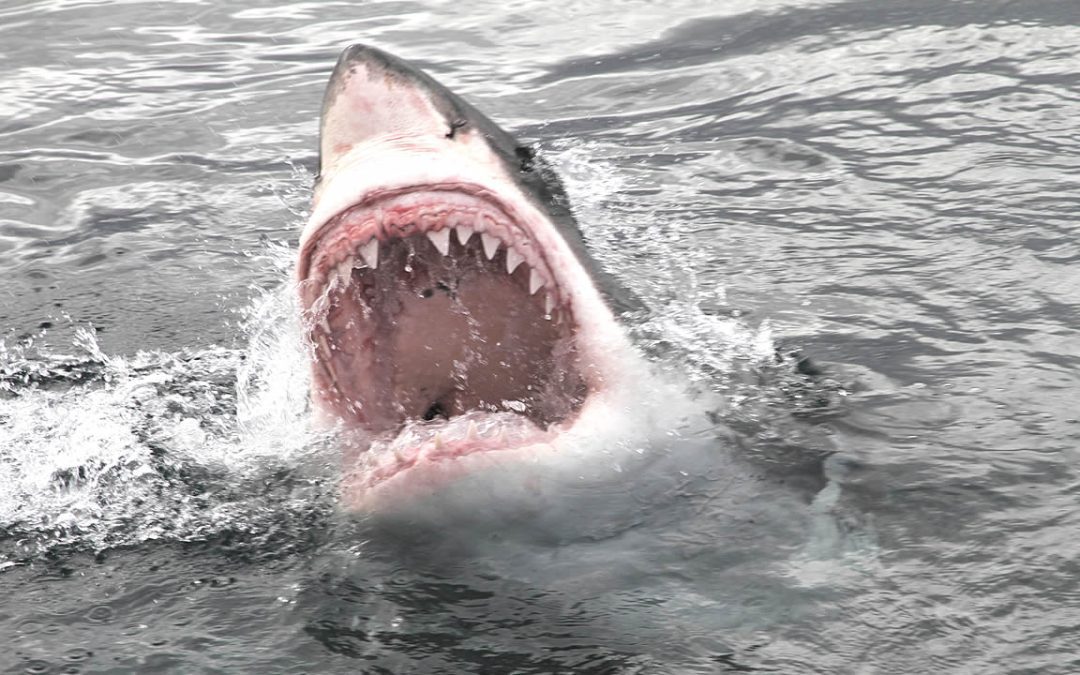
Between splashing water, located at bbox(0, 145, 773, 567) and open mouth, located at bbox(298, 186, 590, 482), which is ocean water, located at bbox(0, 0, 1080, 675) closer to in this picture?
splashing water, located at bbox(0, 145, 773, 567)

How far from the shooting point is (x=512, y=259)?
10.4ft

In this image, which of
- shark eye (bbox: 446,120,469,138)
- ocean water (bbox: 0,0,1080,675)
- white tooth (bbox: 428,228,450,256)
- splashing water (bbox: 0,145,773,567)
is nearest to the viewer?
ocean water (bbox: 0,0,1080,675)

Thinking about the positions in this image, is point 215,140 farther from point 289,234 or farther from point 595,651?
point 595,651

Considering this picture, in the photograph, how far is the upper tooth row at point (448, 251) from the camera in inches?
122

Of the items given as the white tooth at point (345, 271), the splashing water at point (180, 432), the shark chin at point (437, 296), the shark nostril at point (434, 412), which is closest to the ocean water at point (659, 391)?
the splashing water at point (180, 432)

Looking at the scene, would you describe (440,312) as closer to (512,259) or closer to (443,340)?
(443,340)

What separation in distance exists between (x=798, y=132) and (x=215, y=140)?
2.70 meters

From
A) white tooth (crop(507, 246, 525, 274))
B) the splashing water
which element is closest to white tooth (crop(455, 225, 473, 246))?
white tooth (crop(507, 246, 525, 274))

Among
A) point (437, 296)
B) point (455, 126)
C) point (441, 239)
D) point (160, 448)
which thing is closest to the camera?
point (441, 239)

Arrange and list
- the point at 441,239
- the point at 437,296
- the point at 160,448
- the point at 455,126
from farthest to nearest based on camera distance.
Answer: the point at 160,448, the point at 437,296, the point at 455,126, the point at 441,239

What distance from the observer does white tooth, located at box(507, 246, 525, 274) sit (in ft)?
10.4

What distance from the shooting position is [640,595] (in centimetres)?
297

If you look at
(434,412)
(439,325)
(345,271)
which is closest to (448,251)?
(345,271)

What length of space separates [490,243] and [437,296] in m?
0.30
